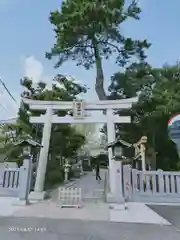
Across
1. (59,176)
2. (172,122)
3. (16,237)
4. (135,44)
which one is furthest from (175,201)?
(135,44)

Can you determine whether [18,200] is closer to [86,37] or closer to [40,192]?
[40,192]

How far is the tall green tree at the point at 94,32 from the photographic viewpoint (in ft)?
41.3

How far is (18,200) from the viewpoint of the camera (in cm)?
796

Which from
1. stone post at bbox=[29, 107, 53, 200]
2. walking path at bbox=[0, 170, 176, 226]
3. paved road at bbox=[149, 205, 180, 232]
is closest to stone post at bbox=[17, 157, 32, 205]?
walking path at bbox=[0, 170, 176, 226]

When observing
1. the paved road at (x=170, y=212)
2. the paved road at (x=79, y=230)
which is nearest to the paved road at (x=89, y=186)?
the paved road at (x=170, y=212)

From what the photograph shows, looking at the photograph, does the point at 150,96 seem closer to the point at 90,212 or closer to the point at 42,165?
the point at 42,165

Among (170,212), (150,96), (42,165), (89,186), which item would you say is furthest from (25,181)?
(150,96)

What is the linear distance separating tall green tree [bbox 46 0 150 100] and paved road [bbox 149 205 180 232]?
26.2ft

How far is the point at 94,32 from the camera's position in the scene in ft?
44.7

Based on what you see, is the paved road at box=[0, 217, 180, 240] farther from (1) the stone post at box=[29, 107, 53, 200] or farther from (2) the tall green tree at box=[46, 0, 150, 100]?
(2) the tall green tree at box=[46, 0, 150, 100]

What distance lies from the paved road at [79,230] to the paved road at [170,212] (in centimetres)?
55

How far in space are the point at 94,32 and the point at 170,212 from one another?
33.6 feet

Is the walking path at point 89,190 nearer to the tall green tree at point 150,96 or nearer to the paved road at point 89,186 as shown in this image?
the paved road at point 89,186

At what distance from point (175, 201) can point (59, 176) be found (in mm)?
7466
